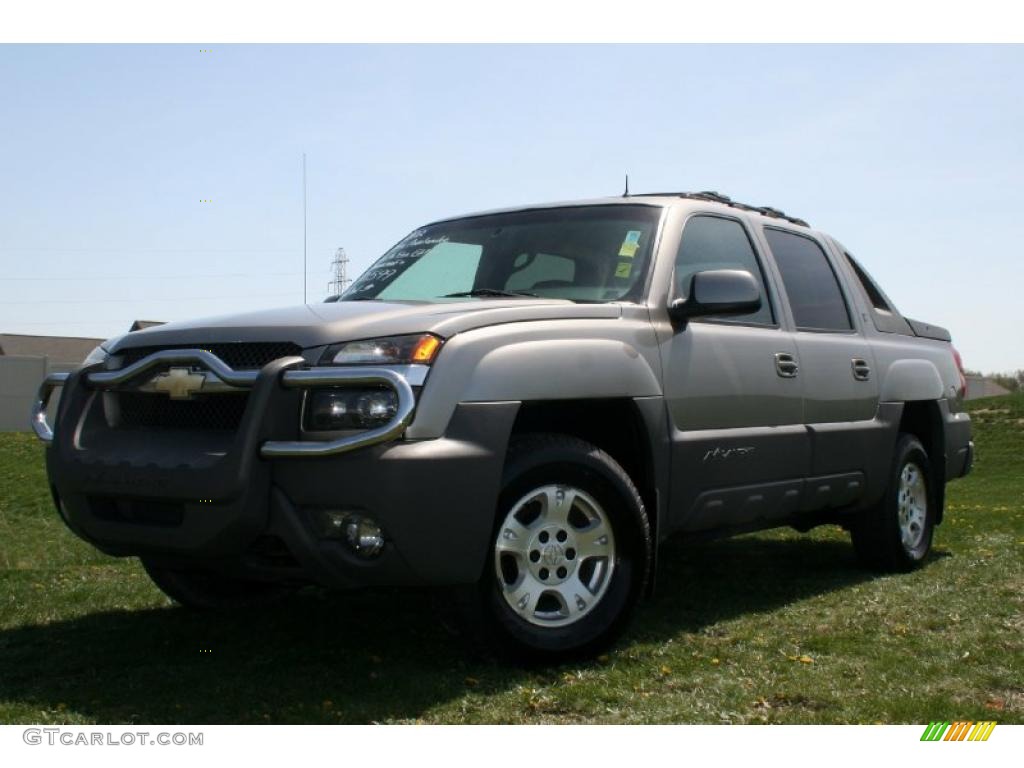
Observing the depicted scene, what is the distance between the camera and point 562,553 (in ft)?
15.3

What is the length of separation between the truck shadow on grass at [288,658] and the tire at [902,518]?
1.46 ft

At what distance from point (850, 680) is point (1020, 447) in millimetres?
23752

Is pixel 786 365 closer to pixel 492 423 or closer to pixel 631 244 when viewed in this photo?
pixel 631 244

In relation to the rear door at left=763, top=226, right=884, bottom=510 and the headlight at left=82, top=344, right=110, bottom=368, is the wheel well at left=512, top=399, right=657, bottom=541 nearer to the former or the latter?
the rear door at left=763, top=226, right=884, bottom=510

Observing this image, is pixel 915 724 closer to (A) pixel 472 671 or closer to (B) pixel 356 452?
(A) pixel 472 671

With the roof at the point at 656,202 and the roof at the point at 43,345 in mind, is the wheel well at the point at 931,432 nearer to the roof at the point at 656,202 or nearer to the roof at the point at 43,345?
the roof at the point at 656,202

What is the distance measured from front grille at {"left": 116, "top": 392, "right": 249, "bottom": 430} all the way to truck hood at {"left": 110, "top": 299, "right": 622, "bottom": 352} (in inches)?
8.5

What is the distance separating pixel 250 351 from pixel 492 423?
95 centimetres

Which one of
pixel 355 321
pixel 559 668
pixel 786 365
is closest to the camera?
pixel 355 321

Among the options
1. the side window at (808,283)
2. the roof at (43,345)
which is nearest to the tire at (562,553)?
the side window at (808,283)

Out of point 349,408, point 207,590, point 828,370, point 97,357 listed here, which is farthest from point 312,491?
point 828,370

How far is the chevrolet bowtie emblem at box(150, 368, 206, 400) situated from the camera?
4398mm

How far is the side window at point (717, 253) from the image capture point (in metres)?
5.61
